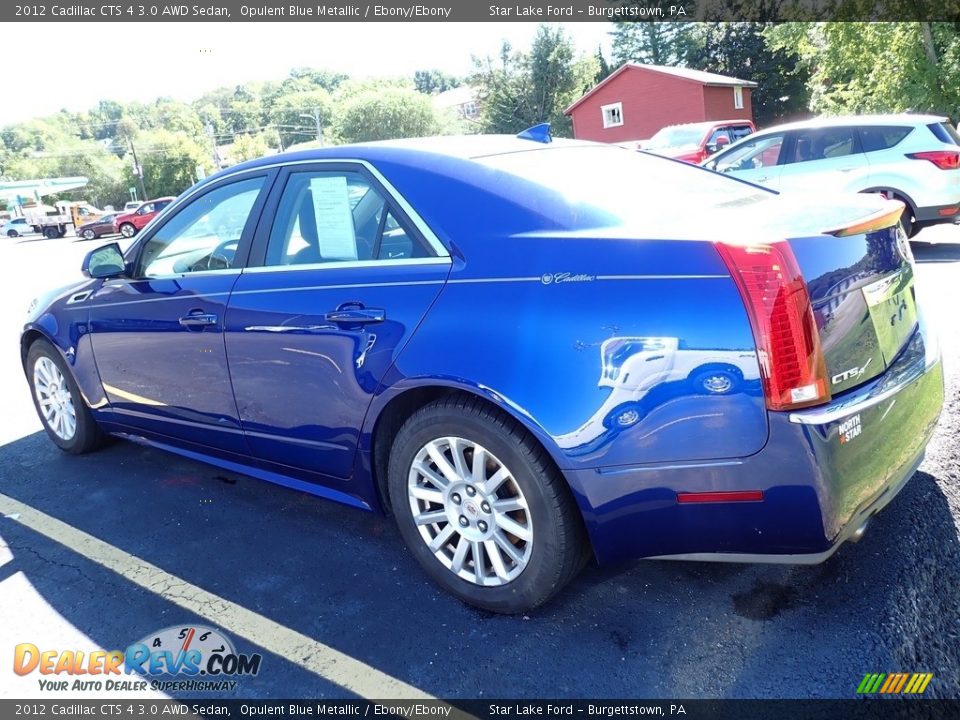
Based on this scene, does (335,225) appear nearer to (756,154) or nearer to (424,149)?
(424,149)

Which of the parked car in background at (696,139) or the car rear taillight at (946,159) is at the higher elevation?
the parked car in background at (696,139)

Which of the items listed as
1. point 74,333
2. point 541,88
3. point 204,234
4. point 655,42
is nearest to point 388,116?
point 541,88

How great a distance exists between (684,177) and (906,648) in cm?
197

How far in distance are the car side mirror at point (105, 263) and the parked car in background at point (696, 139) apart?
15135mm

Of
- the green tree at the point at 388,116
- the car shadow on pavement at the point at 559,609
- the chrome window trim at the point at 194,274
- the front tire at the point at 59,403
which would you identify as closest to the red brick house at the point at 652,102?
the green tree at the point at 388,116

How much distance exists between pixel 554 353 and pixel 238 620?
164 centimetres

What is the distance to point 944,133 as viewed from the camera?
8.58 metres

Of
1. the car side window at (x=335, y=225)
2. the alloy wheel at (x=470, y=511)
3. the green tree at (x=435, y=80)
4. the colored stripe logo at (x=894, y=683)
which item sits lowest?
the colored stripe logo at (x=894, y=683)

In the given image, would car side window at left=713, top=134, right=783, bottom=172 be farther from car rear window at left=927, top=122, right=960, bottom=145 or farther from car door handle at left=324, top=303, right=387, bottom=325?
car door handle at left=324, top=303, right=387, bottom=325

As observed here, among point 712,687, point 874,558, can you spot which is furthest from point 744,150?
point 712,687

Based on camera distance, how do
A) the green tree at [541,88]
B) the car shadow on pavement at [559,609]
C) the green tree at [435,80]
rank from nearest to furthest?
the car shadow on pavement at [559,609] < the green tree at [541,88] < the green tree at [435,80]

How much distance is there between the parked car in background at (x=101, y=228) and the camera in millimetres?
37656

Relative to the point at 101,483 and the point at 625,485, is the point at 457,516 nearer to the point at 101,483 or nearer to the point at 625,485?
the point at 625,485

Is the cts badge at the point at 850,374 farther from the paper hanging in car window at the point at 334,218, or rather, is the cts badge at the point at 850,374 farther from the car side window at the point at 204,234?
the car side window at the point at 204,234
